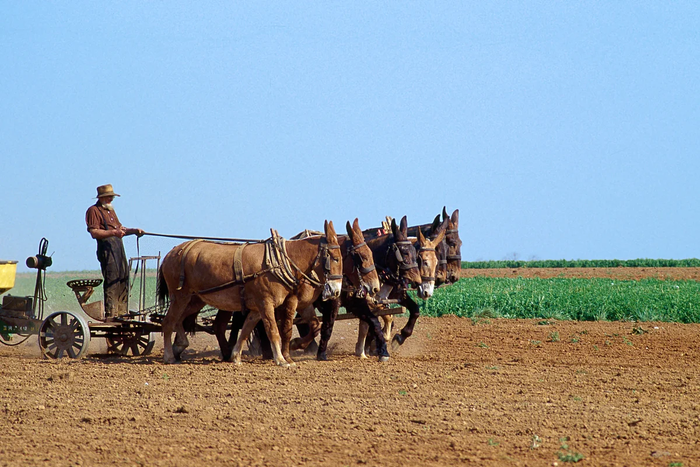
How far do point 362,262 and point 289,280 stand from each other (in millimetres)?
1060

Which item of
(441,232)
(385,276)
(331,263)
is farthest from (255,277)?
(441,232)

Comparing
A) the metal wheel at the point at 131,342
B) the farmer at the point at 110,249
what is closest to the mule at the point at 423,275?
the metal wheel at the point at 131,342

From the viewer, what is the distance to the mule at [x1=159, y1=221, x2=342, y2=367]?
1130 centimetres

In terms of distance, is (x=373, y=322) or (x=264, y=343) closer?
(x=373, y=322)

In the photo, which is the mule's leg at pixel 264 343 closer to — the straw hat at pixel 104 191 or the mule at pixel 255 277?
the mule at pixel 255 277

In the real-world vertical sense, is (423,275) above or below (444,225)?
below

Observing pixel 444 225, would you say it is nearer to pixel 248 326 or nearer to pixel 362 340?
pixel 362 340

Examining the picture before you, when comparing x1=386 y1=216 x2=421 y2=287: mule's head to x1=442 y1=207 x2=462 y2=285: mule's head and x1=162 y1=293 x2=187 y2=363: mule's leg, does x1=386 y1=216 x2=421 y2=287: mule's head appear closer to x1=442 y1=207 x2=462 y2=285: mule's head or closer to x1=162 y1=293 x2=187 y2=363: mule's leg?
x1=442 y1=207 x2=462 y2=285: mule's head

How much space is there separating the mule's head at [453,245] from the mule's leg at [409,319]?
75 cm

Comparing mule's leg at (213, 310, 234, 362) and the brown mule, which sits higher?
the brown mule

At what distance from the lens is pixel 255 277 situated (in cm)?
1146

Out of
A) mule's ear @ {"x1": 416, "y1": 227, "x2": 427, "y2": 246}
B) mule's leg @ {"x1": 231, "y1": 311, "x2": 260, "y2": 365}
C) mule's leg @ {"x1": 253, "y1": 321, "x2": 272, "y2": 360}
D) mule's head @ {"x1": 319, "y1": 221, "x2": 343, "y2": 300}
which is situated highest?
mule's ear @ {"x1": 416, "y1": 227, "x2": 427, "y2": 246}

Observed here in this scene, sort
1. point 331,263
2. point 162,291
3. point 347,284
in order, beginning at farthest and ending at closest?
point 162,291 < point 347,284 < point 331,263

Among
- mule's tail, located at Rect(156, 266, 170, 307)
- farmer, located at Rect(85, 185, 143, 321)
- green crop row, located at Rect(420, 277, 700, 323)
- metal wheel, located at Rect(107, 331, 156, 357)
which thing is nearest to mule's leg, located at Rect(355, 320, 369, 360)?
mule's tail, located at Rect(156, 266, 170, 307)
